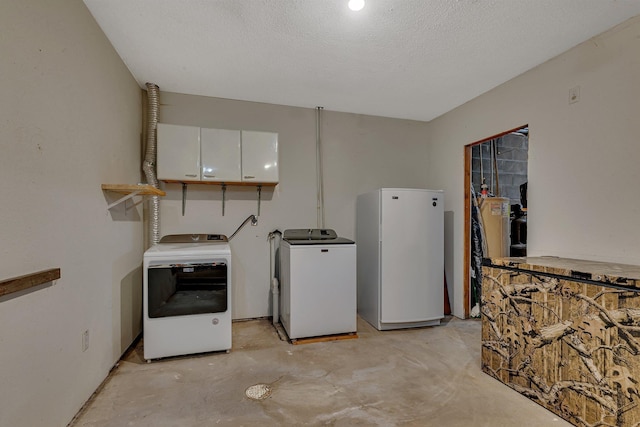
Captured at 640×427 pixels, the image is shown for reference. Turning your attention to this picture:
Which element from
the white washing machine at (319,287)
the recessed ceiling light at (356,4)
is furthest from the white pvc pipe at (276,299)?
the recessed ceiling light at (356,4)

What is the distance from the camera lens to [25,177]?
1.32m

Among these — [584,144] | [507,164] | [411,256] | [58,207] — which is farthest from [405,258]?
[58,207]

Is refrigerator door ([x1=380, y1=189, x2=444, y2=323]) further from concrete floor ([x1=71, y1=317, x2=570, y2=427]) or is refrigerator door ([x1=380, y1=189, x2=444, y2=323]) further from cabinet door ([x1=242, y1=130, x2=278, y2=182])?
cabinet door ([x1=242, y1=130, x2=278, y2=182])

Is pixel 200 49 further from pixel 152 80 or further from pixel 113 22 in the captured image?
pixel 152 80

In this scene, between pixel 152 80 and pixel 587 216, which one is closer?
pixel 587 216

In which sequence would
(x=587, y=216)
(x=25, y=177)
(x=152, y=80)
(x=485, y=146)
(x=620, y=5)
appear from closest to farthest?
(x=25, y=177)
(x=620, y=5)
(x=587, y=216)
(x=152, y=80)
(x=485, y=146)

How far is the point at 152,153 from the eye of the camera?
115 inches

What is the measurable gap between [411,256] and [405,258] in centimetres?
7

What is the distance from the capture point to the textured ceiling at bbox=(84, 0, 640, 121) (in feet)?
6.13

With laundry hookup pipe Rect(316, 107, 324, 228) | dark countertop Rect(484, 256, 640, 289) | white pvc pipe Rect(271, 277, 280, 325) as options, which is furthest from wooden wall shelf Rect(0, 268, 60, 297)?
dark countertop Rect(484, 256, 640, 289)

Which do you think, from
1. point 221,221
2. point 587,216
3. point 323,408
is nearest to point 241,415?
point 323,408

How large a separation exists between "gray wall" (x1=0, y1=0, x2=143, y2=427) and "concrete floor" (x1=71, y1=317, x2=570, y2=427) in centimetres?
27

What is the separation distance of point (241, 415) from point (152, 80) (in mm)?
2983

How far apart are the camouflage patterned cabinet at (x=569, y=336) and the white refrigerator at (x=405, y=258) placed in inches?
37.1
